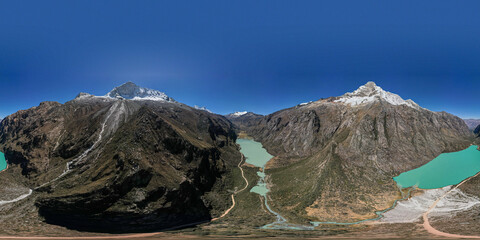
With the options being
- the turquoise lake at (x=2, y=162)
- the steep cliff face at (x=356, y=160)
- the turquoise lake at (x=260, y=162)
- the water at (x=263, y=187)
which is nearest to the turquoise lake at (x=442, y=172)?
the steep cliff face at (x=356, y=160)

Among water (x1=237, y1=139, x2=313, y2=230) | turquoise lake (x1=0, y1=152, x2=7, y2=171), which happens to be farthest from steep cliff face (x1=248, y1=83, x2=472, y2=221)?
turquoise lake (x1=0, y1=152, x2=7, y2=171)

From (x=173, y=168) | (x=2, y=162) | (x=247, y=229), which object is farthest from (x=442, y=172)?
(x=2, y=162)

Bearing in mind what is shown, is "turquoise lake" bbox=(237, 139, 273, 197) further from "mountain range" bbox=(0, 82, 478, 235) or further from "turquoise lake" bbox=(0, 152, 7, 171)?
"turquoise lake" bbox=(0, 152, 7, 171)

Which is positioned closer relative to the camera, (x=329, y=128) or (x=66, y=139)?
(x=66, y=139)

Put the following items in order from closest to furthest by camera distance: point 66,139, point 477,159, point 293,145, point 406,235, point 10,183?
1. point 406,235
2. point 10,183
3. point 477,159
4. point 66,139
5. point 293,145

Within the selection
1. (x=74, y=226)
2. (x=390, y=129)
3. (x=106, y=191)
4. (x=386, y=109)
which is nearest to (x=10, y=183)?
(x=74, y=226)

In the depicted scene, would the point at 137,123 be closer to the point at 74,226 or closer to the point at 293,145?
the point at 74,226

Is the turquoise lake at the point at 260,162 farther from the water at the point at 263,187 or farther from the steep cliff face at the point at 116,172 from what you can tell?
the steep cliff face at the point at 116,172
